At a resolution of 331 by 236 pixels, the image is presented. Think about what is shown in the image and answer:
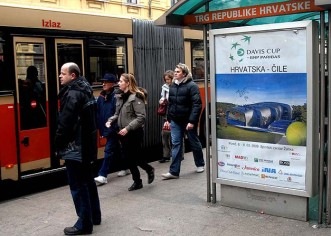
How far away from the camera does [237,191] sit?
6.14 m

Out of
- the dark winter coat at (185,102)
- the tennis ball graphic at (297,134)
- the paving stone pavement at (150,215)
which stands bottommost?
the paving stone pavement at (150,215)

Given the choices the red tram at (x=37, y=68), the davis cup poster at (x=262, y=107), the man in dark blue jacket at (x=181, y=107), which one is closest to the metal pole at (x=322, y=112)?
the davis cup poster at (x=262, y=107)

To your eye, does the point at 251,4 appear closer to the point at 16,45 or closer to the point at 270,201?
the point at 270,201

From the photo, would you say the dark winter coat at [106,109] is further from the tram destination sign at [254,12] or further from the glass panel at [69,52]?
the tram destination sign at [254,12]

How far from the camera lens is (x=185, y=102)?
775cm

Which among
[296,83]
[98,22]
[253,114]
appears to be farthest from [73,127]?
[98,22]

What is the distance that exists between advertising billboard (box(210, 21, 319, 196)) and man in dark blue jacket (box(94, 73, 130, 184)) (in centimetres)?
210

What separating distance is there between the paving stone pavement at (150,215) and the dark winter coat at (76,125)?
3.15 feet

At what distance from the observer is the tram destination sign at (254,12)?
5.35m

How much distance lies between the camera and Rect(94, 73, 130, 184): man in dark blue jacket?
25.3 feet

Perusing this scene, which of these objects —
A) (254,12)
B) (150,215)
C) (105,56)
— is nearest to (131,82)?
(105,56)

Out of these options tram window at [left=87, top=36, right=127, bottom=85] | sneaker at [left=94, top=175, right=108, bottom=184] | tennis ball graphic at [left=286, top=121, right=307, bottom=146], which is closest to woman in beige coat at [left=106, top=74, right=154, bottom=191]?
sneaker at [left=94, top=175, right=108, bottom=184]

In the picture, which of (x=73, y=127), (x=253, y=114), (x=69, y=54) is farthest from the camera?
(x=69, y=54)

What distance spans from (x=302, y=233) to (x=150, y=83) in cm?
534
